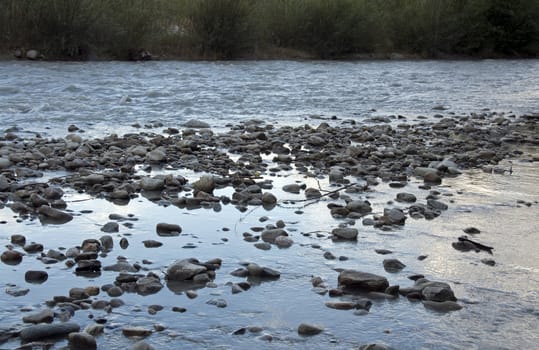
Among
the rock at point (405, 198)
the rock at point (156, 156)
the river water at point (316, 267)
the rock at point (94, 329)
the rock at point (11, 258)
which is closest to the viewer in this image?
the rock at point (94, 329)

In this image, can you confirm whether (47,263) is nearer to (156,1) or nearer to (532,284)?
(532,284)

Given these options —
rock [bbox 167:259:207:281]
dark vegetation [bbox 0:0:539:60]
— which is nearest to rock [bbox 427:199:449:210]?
rock [bbox 167:259:207:281]

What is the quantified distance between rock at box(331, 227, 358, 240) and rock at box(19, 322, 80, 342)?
2.06m

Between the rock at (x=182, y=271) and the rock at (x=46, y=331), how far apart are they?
2.61 feet

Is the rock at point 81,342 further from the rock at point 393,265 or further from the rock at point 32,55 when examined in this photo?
the rock at point 32,55

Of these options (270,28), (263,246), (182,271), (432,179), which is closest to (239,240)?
(263,246)

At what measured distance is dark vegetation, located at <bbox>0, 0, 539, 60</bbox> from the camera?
23.0m

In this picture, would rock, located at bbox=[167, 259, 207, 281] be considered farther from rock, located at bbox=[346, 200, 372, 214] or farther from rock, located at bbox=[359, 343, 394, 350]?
rock, located at bbox=[346, 200, 372, 214]

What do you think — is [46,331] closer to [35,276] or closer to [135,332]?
[135,332]

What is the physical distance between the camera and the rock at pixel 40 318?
10.7 feet

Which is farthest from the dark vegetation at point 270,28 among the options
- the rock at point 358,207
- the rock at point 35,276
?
the rock at point 35,276

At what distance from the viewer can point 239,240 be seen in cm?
466

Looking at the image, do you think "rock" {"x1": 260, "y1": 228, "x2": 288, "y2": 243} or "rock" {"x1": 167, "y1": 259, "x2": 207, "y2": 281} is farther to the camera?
"rock" {"x1": 260, "y1": 228, "x2": 288, "y2": 243}

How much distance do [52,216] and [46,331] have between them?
2010mm
